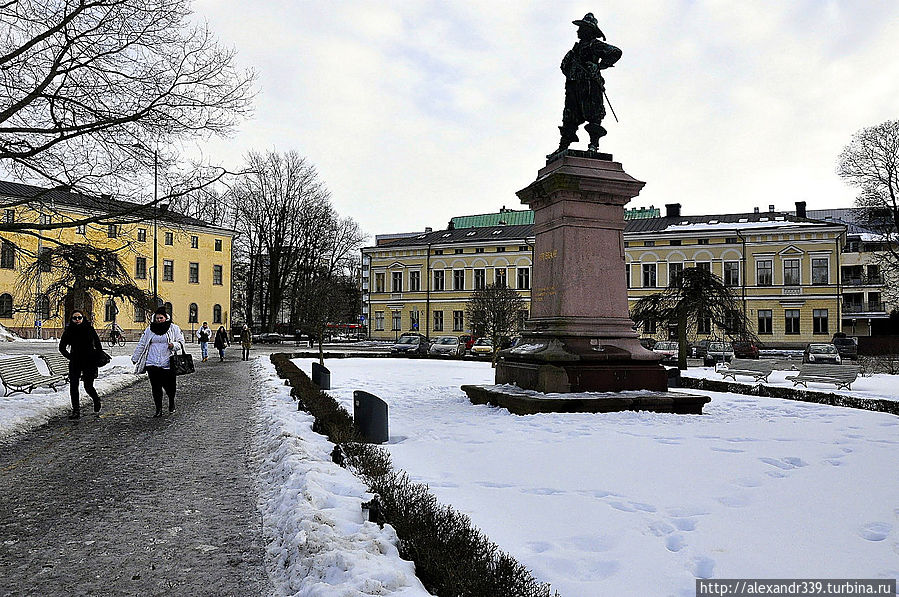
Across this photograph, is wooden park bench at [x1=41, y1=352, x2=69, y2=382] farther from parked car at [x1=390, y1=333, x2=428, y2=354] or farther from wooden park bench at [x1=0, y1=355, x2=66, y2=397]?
parked car at [x1=390, y1=333, x2=428, y2=354]

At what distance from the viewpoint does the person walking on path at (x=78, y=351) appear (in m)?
11.1

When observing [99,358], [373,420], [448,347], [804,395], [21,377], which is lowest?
[448,347]

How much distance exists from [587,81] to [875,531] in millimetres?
10010

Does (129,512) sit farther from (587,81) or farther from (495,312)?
(495,312)

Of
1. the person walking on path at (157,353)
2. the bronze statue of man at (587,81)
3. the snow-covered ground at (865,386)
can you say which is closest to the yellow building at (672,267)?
the snow-covered ground at (865,386)

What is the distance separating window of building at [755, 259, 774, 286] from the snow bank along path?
5610 centimetres

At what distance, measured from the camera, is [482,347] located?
44656 mm

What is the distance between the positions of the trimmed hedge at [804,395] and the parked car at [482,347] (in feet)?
80.7

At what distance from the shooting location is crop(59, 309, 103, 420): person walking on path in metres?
11.1

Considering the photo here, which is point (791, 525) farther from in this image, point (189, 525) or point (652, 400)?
point (652, 400)

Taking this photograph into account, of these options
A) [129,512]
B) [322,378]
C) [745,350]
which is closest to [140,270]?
[745,350]

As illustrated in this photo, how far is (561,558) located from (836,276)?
58.5m

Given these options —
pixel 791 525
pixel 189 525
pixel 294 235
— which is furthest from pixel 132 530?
pixel 294 235

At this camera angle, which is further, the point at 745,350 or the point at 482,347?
the point at 482,347
